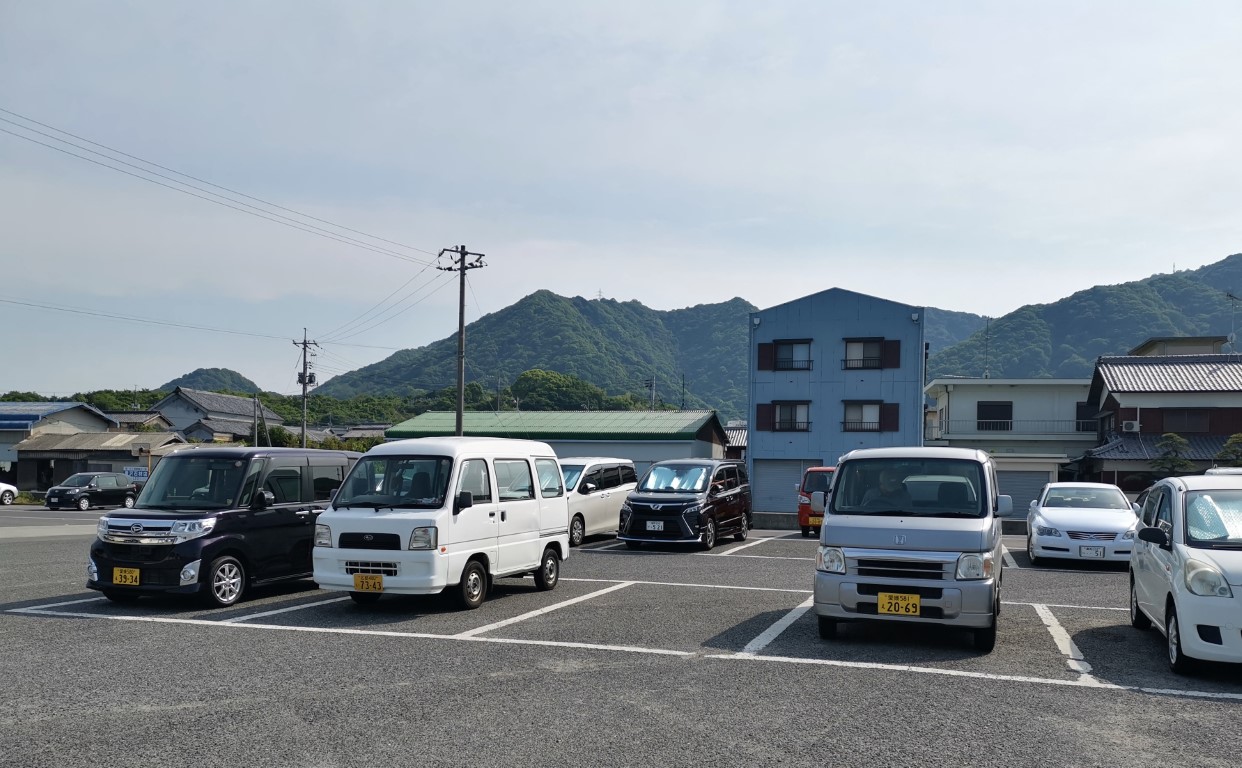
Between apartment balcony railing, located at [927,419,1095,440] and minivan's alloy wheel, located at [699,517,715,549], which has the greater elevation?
apartment balcony railing, located at [927,419,1095,440]

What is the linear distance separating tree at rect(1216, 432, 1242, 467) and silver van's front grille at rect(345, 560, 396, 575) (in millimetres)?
32995

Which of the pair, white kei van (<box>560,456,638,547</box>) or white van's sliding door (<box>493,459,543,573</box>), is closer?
white van's sliding door (<box>493,459,543,573</box>)

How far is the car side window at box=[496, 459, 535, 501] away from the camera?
11164mm

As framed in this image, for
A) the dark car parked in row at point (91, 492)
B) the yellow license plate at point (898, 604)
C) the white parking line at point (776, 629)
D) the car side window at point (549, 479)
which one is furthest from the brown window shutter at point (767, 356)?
the yellow license plate at point (898, 604)

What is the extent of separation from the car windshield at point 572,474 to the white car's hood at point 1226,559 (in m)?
13.1

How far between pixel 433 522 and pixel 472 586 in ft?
3.60

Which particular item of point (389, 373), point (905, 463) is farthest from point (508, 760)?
point (389, 373)

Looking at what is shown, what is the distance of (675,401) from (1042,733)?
118466mm

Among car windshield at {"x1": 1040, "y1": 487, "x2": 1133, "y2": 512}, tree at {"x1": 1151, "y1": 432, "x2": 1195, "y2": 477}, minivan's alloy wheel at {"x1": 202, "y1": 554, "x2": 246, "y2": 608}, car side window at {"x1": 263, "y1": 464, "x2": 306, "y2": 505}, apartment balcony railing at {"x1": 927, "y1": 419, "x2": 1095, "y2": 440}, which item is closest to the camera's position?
minivan's alloy wheel at {"x1": 202, "y1": 554, "x2": 246, "y2": 608}

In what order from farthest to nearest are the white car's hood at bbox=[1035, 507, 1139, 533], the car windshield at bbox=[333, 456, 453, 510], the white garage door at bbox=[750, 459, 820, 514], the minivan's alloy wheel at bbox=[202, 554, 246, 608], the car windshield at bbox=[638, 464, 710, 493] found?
1. the white garage door at bbox=[750, 459, 820, 514]
2. the car windshield at bbox=[638, 464, 710, 493]
3. the white car's hood at bbox=[1035, 507, 1139, 533]
4. the minivan's alloy wheel at bbox=[202, 554, 246, 608]
5. the car windshield at bbox=[333, 456, 453, 510]

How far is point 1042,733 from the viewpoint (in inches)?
229

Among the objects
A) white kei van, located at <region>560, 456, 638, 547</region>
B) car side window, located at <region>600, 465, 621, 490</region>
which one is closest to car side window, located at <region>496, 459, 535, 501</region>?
white kei van, located at <region>560, 456, 638, 547</region>

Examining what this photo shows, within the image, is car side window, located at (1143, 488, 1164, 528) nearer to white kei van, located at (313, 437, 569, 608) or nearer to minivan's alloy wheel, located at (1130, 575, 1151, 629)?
minivan's alloy wheel, located at (1130, 575, 1151, 629)

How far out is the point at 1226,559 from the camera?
7230 millimetres
